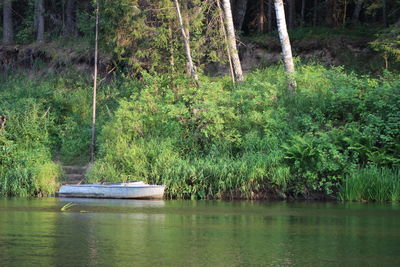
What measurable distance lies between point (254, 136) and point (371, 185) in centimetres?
459

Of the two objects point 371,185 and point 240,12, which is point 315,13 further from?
point 371,185

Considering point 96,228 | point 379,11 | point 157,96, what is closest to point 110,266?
point 96,228

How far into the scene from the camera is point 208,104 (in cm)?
2489

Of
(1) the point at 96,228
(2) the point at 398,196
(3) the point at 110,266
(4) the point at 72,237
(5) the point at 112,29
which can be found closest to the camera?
(3) the point at 110,266

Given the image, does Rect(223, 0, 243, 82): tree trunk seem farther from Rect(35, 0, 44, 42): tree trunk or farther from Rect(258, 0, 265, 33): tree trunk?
Rect(35, 0, 44, 42): tree trunk

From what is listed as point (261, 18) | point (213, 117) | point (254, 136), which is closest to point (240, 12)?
point (261, 18)

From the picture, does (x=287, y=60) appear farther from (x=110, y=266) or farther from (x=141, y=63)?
(x=110, y=266)

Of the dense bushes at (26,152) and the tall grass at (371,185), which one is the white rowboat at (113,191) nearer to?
the dense bushes at (26,152)

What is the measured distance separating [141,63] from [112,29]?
1.84m

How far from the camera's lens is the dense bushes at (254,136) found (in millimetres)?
21609

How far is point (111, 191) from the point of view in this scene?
22.2 m

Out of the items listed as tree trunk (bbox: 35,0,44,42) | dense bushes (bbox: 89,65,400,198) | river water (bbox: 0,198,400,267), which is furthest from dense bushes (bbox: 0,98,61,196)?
tree trunk (bbox: 35,0,44,42)

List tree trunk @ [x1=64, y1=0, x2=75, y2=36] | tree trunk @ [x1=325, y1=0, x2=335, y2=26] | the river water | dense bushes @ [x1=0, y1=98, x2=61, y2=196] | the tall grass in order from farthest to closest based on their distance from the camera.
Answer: tree trunk @ [x1=64, y1=0, x2=75, y2=36], tree trunk @ [x1=325, y1=0, x2=335, y2=26], dense bushes @ [x1=0, y1=98, x2=61, y2=196], the tall grass, the river water

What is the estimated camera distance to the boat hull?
21.5 meters
